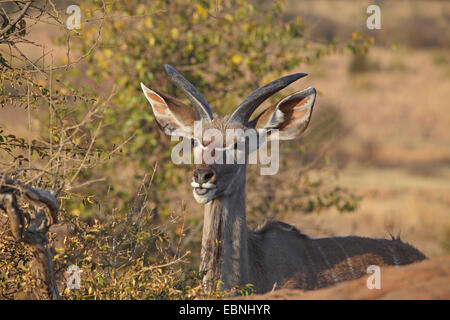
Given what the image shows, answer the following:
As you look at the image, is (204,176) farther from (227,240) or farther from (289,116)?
(289,116)

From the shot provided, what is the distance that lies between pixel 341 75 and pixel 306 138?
64.6ft

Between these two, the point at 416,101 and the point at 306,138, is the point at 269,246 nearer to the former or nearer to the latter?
the point at 306,138

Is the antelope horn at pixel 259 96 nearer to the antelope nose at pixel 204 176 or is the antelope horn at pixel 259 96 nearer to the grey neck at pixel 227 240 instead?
the grey neck at pixel 227 240

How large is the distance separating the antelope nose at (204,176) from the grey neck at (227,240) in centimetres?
30

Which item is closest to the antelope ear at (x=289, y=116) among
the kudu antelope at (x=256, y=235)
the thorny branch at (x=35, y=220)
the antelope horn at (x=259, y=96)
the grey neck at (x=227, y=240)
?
the kudu antelope at (x=256, y=235)

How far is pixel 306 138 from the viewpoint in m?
8.46

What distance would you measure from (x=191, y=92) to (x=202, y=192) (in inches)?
34.2

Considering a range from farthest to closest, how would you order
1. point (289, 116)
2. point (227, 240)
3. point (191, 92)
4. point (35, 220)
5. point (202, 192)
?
point (289, 116)
point (191, 92)
point (227, 240)
point (202, 192)
point (35, 220)

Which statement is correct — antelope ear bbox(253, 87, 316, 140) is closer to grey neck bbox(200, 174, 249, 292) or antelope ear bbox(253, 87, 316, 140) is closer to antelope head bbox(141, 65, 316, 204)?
antelope head bbox(141, 65, 316, 204)

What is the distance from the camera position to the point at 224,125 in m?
5.33

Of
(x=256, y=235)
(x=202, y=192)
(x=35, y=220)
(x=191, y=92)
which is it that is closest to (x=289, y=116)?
(x=191, y=92)

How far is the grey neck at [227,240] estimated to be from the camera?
16.2ft

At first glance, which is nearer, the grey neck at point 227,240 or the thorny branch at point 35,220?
the thorny branch at point 35,220
